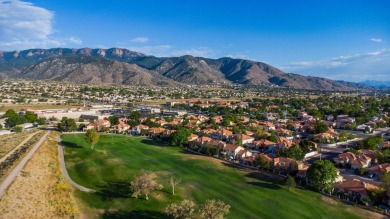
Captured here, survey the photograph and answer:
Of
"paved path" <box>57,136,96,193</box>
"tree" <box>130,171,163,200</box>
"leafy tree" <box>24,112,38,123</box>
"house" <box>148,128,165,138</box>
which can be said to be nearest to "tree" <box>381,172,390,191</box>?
"tree" <box>130,171,163,200</box>

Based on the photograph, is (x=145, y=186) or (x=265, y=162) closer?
(x=145, y=186)

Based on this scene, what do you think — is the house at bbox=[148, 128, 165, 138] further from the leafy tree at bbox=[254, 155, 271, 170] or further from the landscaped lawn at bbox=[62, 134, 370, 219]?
the leafy tree at bbox=[254, 155, 271, 170]

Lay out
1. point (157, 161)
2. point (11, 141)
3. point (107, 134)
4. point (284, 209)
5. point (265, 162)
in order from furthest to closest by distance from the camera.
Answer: point (107, 134)
point (11, 141)
point (157, 161)
point (265, 162)
point (284, 209)

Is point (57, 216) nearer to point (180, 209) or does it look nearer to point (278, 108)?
point (180, 209)

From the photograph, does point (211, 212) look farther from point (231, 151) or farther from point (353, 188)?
point (231, 151)

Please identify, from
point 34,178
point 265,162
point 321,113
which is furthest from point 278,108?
point 34,178

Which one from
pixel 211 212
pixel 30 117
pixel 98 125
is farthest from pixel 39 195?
pixel 30 117

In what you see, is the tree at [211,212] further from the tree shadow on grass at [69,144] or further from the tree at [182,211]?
the tree shadow on grass at [69,144]
